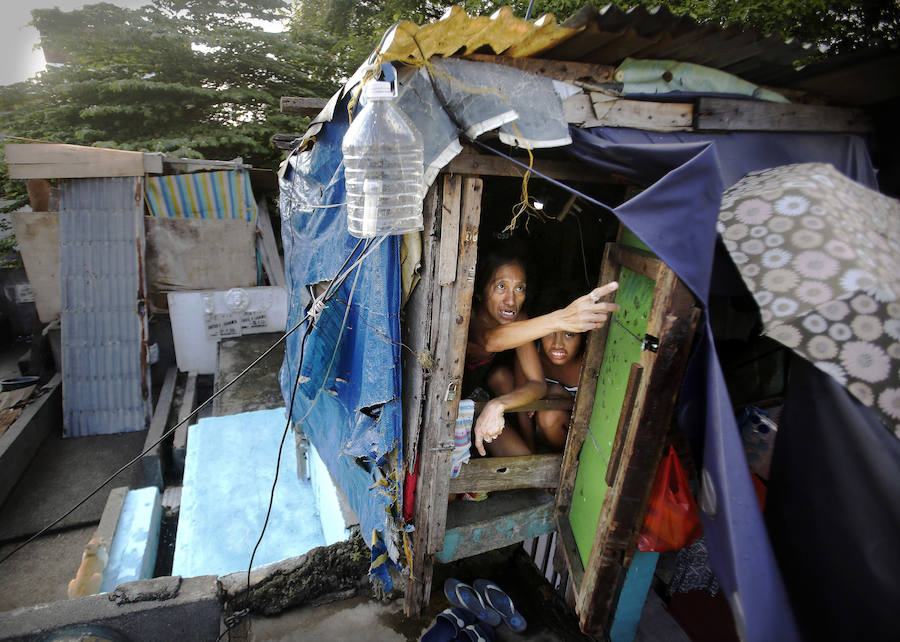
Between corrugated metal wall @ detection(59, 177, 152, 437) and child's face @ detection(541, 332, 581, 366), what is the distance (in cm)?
822

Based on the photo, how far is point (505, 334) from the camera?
347 cm

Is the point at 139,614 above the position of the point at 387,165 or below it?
below

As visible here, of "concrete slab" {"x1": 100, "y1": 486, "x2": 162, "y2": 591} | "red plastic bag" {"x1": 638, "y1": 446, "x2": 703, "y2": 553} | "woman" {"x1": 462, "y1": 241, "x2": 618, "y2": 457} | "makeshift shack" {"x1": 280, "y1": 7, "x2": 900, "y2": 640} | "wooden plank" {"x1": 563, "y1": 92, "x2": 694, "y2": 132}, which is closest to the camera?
"makeshift shack" {"x1": 280, "y1": 7, "x2": 900, "y2": 640}

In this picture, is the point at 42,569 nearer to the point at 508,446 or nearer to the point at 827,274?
the point at 508,446

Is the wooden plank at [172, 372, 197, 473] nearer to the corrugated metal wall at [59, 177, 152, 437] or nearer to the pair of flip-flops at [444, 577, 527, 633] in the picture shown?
the corrugated metal wall at [59, 177, 152, 437]

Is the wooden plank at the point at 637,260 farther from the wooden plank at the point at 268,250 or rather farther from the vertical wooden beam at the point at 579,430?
the wooden plank at the point at 268,250

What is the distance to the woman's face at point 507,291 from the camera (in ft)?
12.5

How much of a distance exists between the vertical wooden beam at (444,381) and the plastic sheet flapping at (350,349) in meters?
0.24

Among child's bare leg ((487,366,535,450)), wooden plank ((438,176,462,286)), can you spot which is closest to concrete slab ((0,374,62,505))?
child's bare leg ((487,366,535,450))

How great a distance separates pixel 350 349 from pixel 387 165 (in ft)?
5.46

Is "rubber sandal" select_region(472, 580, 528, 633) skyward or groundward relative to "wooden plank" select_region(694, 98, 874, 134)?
groundward

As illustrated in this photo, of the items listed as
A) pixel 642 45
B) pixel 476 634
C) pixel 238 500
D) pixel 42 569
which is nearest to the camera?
pixel 642 45

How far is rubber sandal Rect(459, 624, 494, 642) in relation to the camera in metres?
3.72

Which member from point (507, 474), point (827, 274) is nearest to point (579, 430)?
point (507, 474)
